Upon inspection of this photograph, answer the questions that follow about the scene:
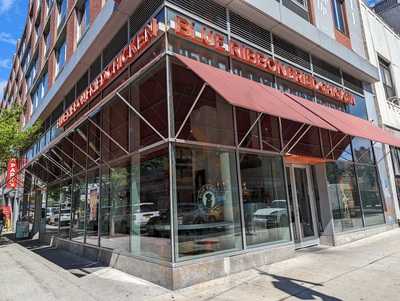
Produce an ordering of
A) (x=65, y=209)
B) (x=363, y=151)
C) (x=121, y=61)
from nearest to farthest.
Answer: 1. (x=121, y=61)
2. (x=65, y=209)
3. (x=363, y=151)

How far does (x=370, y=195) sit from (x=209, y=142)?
27.5ft

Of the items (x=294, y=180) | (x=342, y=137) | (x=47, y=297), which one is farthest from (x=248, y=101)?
(x=342, y=137)

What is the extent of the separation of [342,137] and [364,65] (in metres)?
4.50

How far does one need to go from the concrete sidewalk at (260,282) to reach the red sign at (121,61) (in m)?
5.33

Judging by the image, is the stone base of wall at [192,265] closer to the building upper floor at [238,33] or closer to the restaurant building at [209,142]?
the restaurant building at [209,142]

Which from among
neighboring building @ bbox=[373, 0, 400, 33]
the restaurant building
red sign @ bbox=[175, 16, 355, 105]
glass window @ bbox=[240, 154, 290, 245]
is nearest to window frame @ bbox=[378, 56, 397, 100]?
the restaurant building

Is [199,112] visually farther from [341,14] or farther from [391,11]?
[391,11]

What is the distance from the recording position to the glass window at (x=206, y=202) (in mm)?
6109

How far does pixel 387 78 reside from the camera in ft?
51.9

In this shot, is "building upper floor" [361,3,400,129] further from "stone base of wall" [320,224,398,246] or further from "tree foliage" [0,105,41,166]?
"tree foliage" [0,105,41,166]

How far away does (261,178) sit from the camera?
793 centimetres

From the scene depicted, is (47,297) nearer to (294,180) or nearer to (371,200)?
(294,180)

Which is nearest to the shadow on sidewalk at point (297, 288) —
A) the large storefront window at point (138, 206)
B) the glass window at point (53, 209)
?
the large storefront window at point (138, 206)

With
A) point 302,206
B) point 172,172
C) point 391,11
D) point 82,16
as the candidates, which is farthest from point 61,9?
point 391,11
